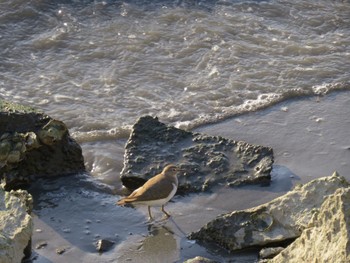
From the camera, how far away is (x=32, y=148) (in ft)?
25.4

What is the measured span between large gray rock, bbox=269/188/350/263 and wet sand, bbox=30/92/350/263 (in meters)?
0.99

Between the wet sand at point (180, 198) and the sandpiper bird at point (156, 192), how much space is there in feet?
0.60

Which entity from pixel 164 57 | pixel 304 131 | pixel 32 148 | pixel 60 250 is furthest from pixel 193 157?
pixel 164 57

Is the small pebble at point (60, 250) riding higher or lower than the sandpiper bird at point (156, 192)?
lower

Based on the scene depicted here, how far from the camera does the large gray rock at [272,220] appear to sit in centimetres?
654

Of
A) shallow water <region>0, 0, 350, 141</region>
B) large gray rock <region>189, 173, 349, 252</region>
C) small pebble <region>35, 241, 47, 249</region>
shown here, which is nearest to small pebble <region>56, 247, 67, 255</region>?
small pebble <region>35, 241, 47, 249</region>

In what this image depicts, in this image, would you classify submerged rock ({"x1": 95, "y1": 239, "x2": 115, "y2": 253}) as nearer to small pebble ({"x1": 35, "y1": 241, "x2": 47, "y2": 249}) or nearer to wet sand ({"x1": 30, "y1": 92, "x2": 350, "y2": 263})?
wet sand ({"x1": 30, "y1": 92, "x2": 350, "y2": 263})

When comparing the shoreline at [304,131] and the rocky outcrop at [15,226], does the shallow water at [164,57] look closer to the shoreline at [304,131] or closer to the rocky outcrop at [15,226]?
A: the shoreline at [304,131]

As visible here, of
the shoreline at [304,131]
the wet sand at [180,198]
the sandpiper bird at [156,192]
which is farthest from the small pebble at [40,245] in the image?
the shoreline at [304,131]

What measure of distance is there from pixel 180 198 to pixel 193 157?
0.63 m

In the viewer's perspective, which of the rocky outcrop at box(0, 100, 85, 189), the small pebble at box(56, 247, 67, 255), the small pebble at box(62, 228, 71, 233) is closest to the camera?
the small pebble at box(56, 247, 67, 255)

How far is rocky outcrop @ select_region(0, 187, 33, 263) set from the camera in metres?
6.09

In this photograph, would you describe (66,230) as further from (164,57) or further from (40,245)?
(164,57)

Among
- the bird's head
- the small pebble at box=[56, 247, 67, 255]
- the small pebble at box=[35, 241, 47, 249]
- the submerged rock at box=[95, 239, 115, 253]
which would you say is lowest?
the small pebble at box=[35, 241, 47, 249]
